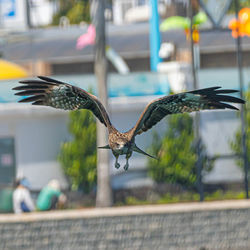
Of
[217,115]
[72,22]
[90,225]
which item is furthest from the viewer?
[72,22]

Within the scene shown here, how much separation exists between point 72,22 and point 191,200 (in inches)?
903

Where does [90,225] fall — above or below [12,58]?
below

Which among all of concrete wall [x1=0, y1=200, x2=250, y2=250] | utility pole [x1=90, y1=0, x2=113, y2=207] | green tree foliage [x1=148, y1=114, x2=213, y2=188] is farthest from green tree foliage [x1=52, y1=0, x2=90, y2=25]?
concrete wall [x1=0, y1=200, x2=250, y2=250]

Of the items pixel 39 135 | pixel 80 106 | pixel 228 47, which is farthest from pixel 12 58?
pixel 80 106

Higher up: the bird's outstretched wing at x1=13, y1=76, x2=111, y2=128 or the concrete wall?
the bird's outstretched wing at x1=13, y1=76, x2=111, y2=128

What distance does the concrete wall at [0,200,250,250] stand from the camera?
14.8 m

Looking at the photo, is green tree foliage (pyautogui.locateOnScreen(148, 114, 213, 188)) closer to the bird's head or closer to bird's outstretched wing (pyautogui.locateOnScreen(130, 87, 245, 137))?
bird's outstretched wing (pyautogui.locateOnScreen(130, 87, 245, 137))

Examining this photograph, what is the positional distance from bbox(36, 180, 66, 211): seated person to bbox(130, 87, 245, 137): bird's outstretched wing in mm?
7819

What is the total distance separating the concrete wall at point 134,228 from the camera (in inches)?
583

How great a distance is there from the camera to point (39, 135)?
17562 mm

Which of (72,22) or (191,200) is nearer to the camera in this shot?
(191,200)

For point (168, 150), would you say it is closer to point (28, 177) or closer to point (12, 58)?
point (28, 177)

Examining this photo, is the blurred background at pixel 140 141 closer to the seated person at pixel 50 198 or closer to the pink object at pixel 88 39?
the seated person at pixel 50 198

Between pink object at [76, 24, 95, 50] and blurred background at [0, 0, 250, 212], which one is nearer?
blurred background at [0, 0, 250, 212]
